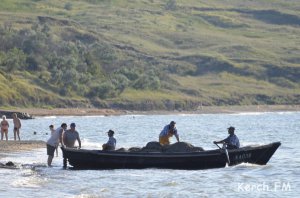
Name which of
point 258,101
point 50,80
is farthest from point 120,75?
point 258,101

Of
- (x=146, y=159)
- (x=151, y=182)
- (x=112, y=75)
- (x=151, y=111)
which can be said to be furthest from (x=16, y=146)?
(x=112, y=75)

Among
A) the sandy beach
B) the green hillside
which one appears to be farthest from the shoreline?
the sandy beach

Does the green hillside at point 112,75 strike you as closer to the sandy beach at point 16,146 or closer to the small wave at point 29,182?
the sandy beach at point 16,146

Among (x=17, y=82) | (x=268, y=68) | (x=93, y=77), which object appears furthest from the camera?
(x=268, y=68)

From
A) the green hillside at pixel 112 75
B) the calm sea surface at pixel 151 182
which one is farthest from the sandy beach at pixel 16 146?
the green hillside at pixel 112 75

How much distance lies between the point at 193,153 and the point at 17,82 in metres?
96.5

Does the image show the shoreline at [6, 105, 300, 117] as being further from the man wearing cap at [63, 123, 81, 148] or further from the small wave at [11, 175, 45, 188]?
the small wave at [11, 175, 45, 188]

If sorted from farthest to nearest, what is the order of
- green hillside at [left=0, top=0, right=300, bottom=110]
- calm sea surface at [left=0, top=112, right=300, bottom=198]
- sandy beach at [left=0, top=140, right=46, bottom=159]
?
green hillside at [left=0, top=0, right=300, bottom=110], sandy beach at [left=0, top=140, right=46, bottom=159], calm sea surface at [left=0, top=112, right=300, bottom=198]

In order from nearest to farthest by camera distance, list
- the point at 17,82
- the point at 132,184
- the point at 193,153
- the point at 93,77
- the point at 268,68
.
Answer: the point at 132,184 → the point at 193,153 → the point at 17,82 → the point at 93,77 → the point at 268,68

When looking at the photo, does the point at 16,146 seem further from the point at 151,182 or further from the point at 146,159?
the point at 151,182

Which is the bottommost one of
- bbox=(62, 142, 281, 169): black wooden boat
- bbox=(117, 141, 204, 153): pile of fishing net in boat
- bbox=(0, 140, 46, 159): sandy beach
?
bbox=(0, 140, 46, 159): sandy beach

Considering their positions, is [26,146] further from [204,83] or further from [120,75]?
[204,83]

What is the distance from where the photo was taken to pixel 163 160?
129 feet

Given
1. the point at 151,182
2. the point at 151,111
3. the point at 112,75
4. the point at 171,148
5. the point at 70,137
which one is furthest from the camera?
the point at 112,75
